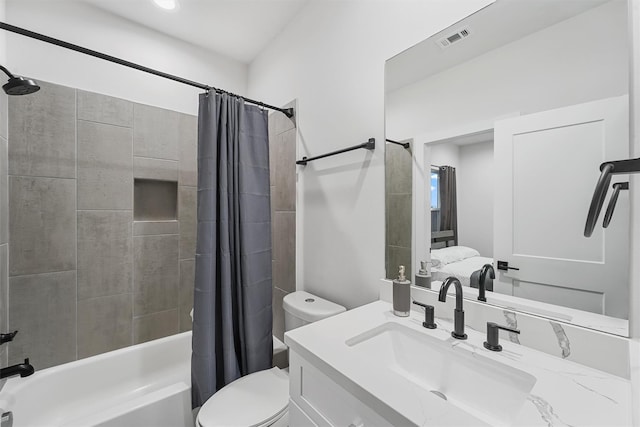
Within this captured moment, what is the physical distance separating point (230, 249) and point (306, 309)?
20.8 inches

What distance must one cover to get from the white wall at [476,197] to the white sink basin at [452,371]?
1.26 ft

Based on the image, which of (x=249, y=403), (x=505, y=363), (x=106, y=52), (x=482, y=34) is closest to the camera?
(x=505, y=363)

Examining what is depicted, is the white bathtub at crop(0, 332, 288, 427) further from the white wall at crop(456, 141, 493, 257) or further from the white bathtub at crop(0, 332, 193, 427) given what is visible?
the white wall at crop(456, 141, 493, 257)

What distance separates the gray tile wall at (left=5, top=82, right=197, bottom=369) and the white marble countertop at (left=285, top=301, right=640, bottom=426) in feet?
5.03

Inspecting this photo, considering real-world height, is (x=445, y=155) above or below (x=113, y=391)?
above

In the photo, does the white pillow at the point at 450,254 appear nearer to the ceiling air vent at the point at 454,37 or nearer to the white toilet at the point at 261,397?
the white toilet at the point at 261,397

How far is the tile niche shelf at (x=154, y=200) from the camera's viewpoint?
188 centimetres

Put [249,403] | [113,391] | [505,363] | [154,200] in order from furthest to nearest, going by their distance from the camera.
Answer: [154,200], [113,391], [249,403], [505,363]

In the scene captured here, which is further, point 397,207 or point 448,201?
point 397,207

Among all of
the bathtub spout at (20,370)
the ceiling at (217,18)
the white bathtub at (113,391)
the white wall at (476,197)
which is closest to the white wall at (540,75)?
the white wall at (476,197)

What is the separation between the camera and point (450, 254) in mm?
1068

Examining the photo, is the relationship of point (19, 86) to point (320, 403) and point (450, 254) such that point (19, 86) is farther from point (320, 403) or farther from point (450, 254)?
point (450, 254)

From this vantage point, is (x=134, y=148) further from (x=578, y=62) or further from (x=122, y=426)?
(x=578, y=62)

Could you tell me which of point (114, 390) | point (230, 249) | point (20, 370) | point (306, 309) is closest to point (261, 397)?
point (306, 309)
